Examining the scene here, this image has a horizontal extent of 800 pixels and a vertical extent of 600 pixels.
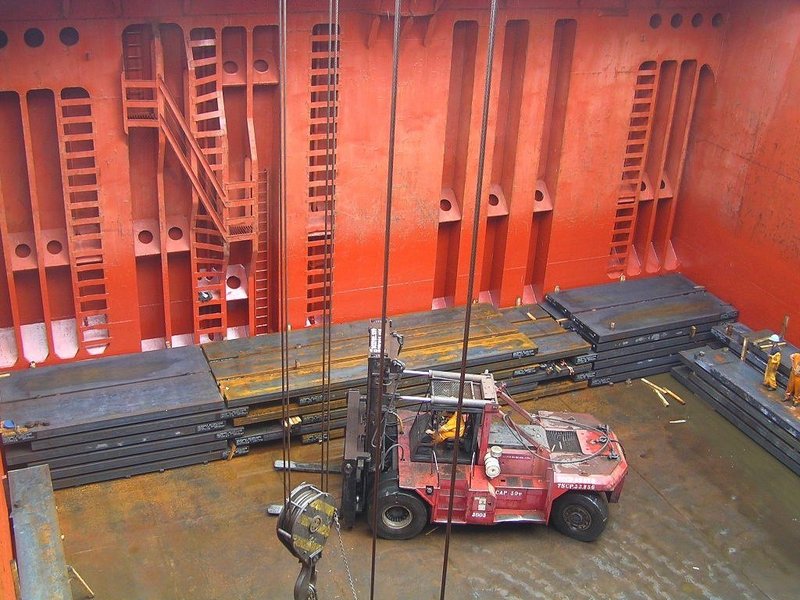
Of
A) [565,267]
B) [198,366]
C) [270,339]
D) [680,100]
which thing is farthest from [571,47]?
[198,366]

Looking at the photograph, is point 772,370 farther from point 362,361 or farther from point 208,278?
point 208,278

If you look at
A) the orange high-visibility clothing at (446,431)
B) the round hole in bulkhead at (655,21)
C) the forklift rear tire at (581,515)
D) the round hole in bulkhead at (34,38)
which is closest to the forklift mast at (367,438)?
the orange high-visibility clothing at (446,431)

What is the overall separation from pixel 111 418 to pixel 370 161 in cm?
446

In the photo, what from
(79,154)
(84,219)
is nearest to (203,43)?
(79,154)

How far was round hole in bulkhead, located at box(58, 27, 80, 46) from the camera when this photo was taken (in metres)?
9.70

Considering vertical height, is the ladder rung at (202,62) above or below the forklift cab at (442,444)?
above

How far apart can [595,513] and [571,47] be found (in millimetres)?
6209

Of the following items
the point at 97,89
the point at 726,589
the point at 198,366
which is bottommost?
the point at 726,589

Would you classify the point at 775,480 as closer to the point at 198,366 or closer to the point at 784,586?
the point at 784,586

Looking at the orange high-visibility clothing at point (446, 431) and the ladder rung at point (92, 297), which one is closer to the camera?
the orange high-visibility clothing at point (446, 431)

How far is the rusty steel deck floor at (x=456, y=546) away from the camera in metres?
9.19

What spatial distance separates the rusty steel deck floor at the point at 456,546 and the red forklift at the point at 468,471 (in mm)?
→ 324

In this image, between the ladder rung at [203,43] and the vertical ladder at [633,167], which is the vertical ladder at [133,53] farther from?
the vertical ladder at [633,167]

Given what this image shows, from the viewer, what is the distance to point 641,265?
Answer: 46.9 ft
